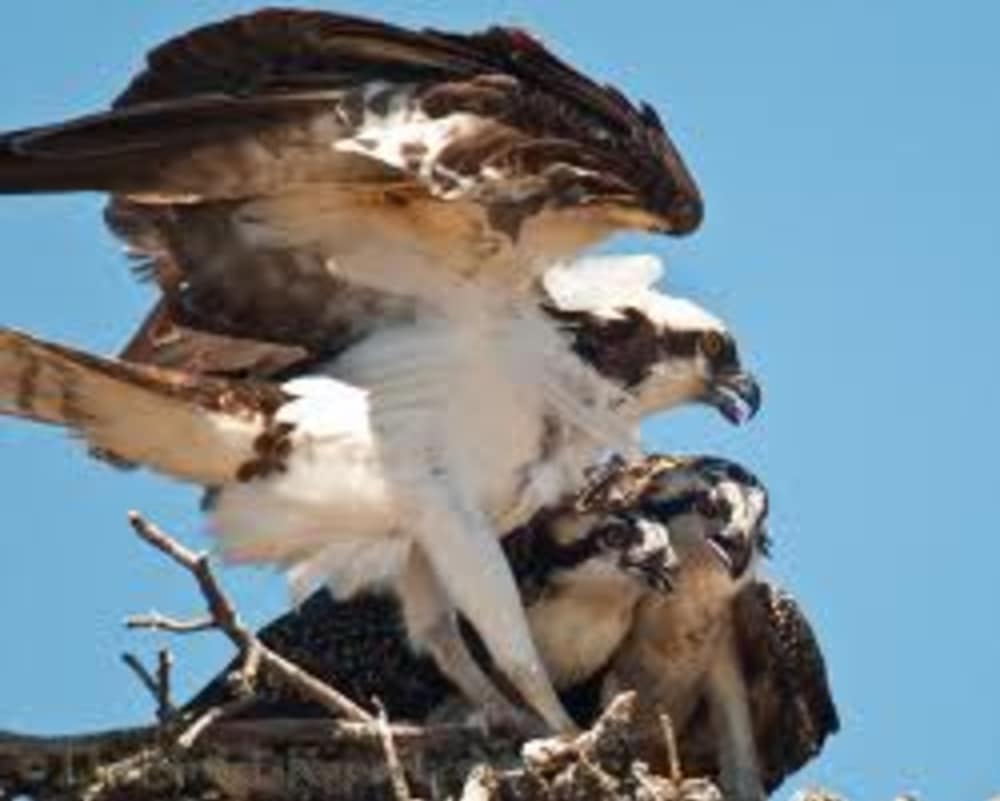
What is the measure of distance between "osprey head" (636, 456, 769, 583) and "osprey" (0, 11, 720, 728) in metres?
0.38

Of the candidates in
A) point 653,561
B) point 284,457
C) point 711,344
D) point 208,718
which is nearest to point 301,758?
point 208,718

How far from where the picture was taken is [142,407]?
34.4ft

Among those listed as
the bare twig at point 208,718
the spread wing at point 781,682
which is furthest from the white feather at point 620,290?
the bare twig at point 208,718

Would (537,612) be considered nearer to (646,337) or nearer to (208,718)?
(646,337)

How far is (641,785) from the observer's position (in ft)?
32.7

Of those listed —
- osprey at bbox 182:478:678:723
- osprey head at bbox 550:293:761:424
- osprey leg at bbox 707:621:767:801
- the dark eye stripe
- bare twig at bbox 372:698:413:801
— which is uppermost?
osprey head at bbox 550:293:761:424

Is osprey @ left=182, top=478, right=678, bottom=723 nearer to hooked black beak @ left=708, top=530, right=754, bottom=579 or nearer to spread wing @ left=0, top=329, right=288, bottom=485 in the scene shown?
hooked black beak @ left=708, top=530, right=754, bottom=579

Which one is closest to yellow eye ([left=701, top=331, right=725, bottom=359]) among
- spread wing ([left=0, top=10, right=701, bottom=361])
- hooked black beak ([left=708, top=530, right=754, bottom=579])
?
hooked black beak ([left=708, top=530, right=754, bottom=579])

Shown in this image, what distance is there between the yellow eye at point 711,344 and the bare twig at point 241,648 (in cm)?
148

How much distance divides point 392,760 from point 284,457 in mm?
1278

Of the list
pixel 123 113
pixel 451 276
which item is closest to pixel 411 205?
pixel 451 276

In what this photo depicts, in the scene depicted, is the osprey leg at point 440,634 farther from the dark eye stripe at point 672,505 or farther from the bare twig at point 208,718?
the dark eye stripe at point 672,505

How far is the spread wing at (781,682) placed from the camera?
11398 mm

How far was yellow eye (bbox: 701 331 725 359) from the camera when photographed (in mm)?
11375
